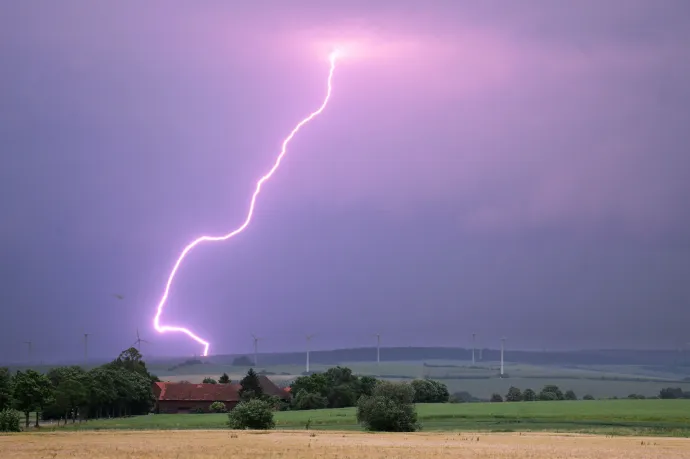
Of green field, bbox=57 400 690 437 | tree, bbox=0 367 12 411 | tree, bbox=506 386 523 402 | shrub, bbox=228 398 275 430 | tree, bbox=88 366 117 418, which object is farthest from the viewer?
tree, bbox=506 386 523 402

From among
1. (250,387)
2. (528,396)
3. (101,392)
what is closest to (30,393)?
(101,392)

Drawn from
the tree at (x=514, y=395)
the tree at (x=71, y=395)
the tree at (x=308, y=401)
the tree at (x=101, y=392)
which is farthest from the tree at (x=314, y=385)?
the tree at (x=71, y=395)

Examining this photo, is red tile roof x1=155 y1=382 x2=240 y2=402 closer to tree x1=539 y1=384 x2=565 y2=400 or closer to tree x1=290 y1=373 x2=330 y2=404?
tree x1=290 y1=373 x2=330 y2=404

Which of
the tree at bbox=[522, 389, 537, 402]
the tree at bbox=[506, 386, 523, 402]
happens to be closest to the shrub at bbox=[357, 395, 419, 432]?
the tree at bbox=[522, 389, 537, 402]

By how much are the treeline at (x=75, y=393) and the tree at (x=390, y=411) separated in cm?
2795

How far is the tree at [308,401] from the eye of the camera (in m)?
132

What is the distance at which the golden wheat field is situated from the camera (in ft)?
141

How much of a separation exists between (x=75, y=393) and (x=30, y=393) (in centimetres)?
1162

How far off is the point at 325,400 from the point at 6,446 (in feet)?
285

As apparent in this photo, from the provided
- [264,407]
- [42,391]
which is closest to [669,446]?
[264,407]

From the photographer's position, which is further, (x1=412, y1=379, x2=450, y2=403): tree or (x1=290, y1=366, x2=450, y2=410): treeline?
(x1=412, y1=379, x2=450, y2=403): tree

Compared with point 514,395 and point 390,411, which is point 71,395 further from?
point 514,395

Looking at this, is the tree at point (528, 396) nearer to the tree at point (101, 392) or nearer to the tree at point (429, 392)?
the tree at point (429, 392)

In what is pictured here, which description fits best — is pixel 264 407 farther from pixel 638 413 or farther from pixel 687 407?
pixel 687 407
